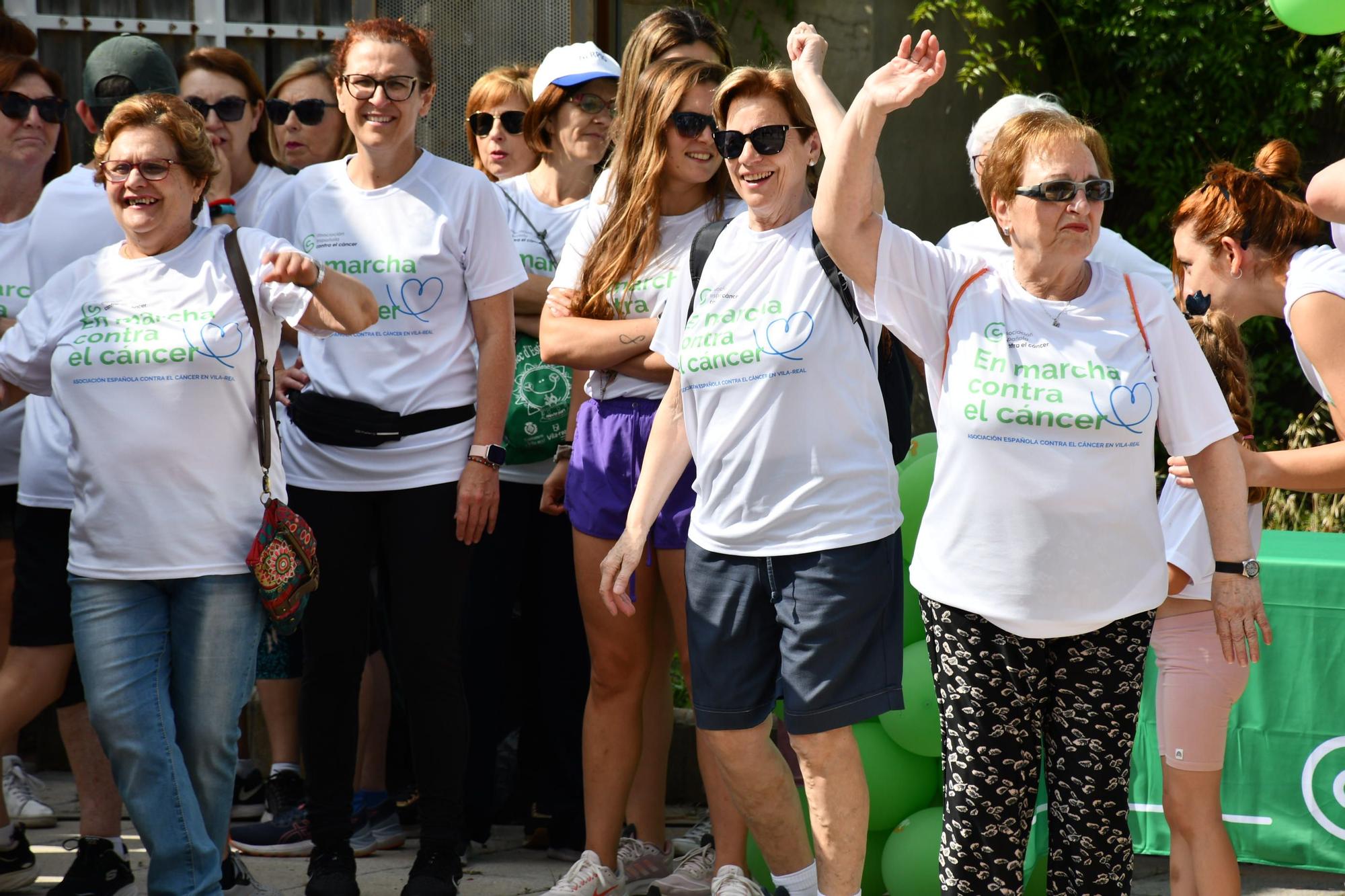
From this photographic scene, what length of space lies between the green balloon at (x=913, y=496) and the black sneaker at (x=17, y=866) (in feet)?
8.28

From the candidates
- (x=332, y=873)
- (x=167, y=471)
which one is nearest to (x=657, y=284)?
(x=167, y=471)

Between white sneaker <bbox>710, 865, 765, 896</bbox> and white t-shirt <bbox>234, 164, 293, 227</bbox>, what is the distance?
233 cm

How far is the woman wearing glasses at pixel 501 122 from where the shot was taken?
495 cm

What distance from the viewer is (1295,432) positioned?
6699 mm

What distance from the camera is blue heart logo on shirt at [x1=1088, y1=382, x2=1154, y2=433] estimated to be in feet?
9.39

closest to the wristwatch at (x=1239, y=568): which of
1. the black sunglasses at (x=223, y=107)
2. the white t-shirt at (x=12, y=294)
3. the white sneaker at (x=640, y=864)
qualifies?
the white sneaker at (x=640, y=864)

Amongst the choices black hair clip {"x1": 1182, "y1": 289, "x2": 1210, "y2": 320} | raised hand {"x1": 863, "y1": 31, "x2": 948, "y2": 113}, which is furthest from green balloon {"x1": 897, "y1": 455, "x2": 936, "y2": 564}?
raised hand {"x1": 863, "y1": 31, "x2": 948, "y2": 113}

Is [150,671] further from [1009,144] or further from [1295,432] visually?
[1295,432]

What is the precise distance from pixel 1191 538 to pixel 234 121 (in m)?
3.09

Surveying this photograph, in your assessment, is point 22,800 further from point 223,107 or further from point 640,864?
point 223,107

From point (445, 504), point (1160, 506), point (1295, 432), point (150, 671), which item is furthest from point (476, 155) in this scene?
point (1295, 432)

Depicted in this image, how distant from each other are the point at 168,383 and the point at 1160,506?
2.28 m

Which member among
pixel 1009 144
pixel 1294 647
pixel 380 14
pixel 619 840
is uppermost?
pixel 380 14

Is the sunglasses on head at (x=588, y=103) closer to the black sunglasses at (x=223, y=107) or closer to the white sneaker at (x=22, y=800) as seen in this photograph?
the black sunglasses at (x=223, y=107)
